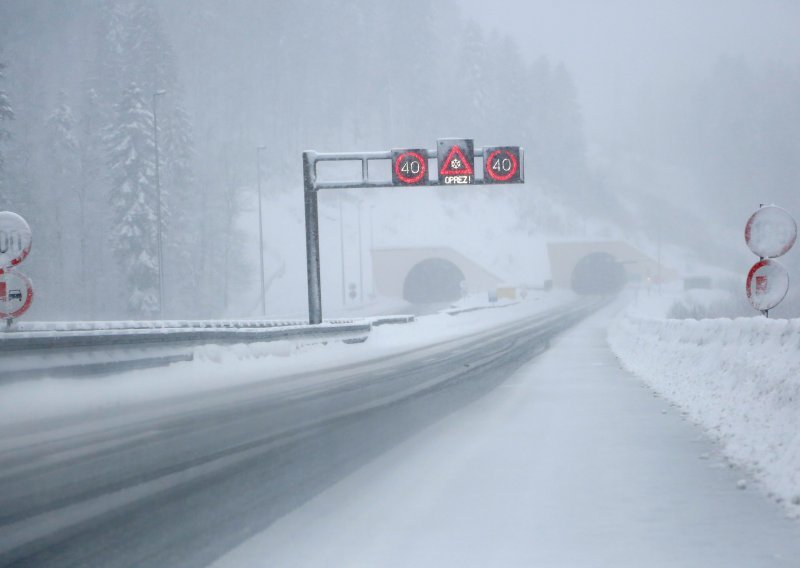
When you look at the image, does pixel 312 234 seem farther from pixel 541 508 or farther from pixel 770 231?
Answer: pixel 541 508

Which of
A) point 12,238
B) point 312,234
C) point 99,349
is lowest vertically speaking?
point 99,349

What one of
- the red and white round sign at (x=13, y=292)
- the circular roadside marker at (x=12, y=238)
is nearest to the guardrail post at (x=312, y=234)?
the red and white round sign at (x=13, y=292)

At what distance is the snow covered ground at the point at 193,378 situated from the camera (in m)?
11.4

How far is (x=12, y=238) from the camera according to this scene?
46.2ft

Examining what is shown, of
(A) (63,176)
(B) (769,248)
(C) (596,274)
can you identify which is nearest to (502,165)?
(B) (769,248)

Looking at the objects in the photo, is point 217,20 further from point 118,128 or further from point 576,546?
point 576,546

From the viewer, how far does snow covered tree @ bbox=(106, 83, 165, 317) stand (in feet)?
157

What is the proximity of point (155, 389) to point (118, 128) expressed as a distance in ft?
133

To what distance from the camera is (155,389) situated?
45.8 ft

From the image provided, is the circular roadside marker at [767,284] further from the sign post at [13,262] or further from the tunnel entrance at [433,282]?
the tunnel entrance at [433,282]

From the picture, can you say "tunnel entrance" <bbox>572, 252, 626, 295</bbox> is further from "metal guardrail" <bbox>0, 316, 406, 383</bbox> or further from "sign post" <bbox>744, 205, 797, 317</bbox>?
"sign post" <bbox>744, 205, 797, 317</bbox>

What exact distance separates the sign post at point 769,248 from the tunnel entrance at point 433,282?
6297 cm

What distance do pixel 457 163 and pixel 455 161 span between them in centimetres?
9

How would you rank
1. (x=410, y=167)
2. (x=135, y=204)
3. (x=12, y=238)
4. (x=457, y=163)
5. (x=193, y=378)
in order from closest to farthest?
(x=12, y=238) → (x=193, y=378) → (x=457, y=163) → (x=410, y=167) → (x=135, y=204)
